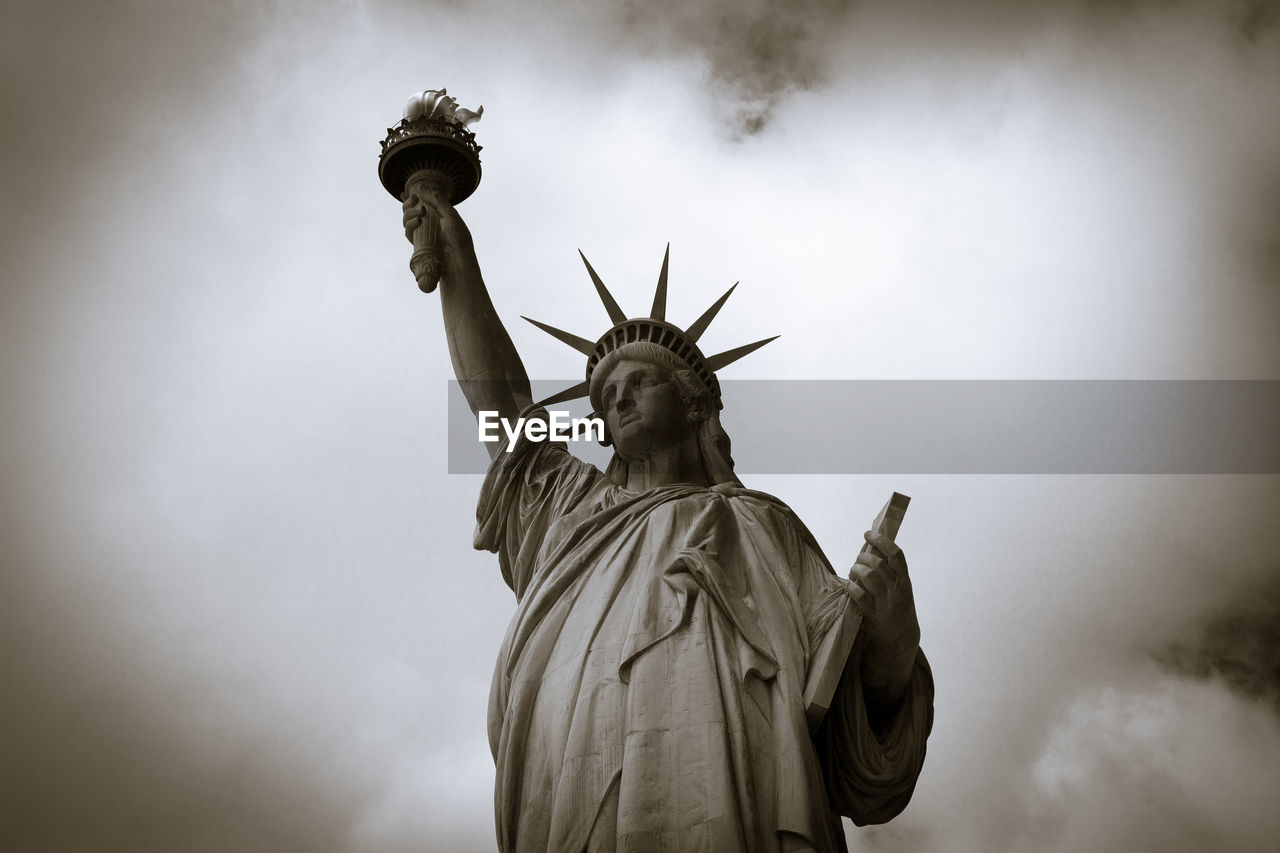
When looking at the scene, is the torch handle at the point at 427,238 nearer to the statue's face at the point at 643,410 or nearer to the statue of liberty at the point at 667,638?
the statue of liberty at the point at 667,638

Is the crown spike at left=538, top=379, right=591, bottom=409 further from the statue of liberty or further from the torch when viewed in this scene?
the torch

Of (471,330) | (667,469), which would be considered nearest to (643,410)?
(667,469)

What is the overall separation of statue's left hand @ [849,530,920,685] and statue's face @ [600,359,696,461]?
8.36 ft

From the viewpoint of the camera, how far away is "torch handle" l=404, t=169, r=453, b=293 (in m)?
13.8

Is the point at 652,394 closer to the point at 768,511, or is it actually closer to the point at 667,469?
the point at 667,469

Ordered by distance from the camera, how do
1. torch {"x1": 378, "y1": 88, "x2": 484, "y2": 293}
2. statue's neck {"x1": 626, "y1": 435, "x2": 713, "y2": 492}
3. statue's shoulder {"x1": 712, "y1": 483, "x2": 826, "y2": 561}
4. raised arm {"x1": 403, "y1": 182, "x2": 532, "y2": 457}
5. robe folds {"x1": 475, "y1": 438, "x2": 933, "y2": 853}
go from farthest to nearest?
torch {"x1": 378, "y1": 88, "x2": 484, "y2": 293}
raised arm {"x1": 403, "y1": 182, "x2": 532, "y2": 457}
statue's neck {"x1": 626, "y1": 435, "x2": 713, "y2": 492}
statue's shoulder {"x1": 712, "y1": 483, "x2": 826, "y2": 561}
robe folds {"x1": 475, "y1": 438, "x2": 933, "y2": 853}

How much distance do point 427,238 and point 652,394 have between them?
2407 mm

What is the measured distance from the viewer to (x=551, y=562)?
1216 cm

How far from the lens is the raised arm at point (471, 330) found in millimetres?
13562

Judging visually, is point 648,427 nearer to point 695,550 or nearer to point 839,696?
point 695,550

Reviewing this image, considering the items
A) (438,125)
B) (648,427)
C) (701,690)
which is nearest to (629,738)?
(701,690)
